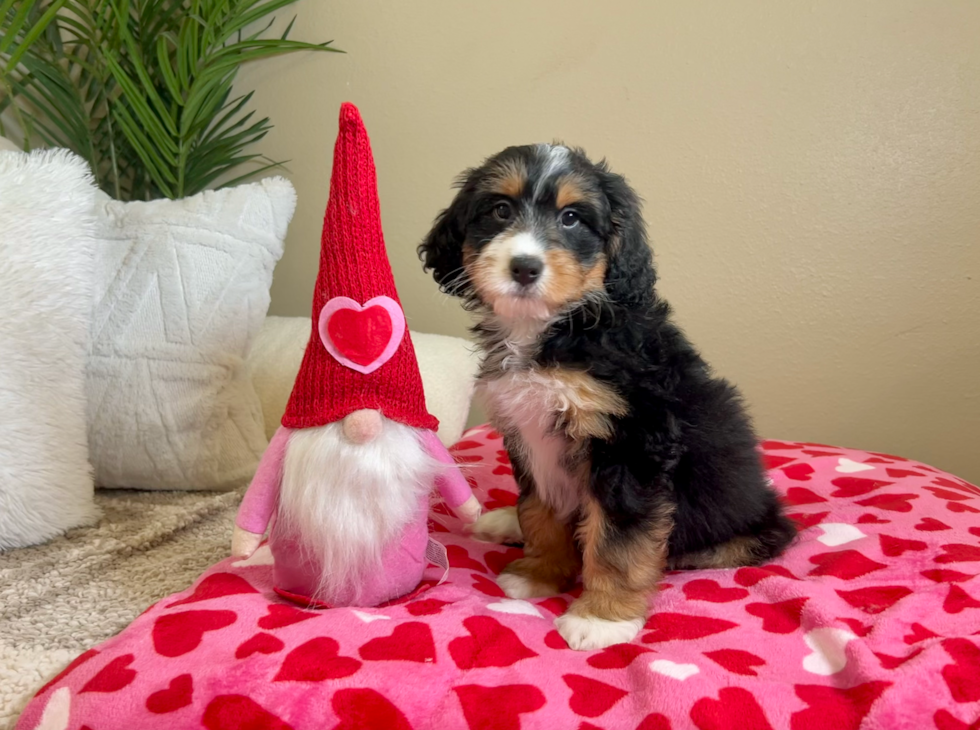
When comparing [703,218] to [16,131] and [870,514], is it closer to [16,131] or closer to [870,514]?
[870,514]

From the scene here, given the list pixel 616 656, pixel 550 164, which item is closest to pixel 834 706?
pixel 616 656

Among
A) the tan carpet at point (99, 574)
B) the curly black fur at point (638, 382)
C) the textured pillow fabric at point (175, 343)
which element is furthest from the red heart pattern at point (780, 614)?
the textured pillow fabric at point (175, 343)

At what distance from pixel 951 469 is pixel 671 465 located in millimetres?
1855

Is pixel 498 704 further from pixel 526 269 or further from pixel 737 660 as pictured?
pixel 526 269

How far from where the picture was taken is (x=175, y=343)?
2.19m

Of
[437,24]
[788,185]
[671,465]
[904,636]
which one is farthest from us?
[437,24]

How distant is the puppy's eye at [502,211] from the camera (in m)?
1.60

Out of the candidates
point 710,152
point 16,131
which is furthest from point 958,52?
point 16,131

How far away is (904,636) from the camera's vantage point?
4.62 feet

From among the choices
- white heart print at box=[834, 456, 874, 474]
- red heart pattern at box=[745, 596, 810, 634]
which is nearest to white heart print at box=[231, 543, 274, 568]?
red heart pattern at box=[745, 596, 810, 634]

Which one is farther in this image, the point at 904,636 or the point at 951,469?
the point at 951,469

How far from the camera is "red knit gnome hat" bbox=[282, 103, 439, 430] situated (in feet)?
4.52

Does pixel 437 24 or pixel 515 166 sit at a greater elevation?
pixel 437 24

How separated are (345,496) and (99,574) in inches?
31.4
